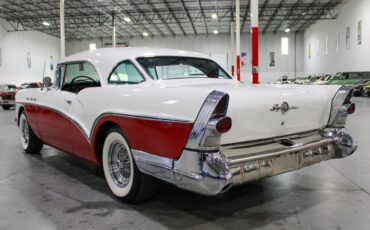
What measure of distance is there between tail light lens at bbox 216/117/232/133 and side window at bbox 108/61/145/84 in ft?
5.05

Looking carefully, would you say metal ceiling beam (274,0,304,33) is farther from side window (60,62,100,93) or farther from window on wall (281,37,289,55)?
side window (60,62,100,93)

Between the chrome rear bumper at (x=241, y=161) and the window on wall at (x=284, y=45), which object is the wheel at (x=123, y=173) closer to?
the chrome rear bumper at (x=241, y=161)

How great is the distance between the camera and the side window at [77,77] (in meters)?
4.59

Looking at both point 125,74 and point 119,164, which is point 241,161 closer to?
point 119,164

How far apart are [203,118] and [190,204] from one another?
4.09ft

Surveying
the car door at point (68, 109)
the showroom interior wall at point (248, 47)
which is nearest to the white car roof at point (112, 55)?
the car door at point (68, 109)

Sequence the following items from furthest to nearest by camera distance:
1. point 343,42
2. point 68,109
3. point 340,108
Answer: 1. point 343,42
2. point 68,109
3. point 340,108

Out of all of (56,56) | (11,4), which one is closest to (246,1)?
(11,4)

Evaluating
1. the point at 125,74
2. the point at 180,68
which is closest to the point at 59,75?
the point at 125,74

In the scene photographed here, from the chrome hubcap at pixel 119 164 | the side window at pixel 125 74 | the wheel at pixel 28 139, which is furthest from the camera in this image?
the wheel at pixel 28 139

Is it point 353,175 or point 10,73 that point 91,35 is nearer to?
point 10,73

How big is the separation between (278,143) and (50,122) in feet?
9.89

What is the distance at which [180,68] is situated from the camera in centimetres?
426

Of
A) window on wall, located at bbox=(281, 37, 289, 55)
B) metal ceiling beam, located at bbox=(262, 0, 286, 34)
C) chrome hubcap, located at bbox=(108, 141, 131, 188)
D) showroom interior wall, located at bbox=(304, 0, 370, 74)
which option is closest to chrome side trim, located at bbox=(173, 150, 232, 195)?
chrome hubcap, located at bbox=(108, 141, 131, 188)
